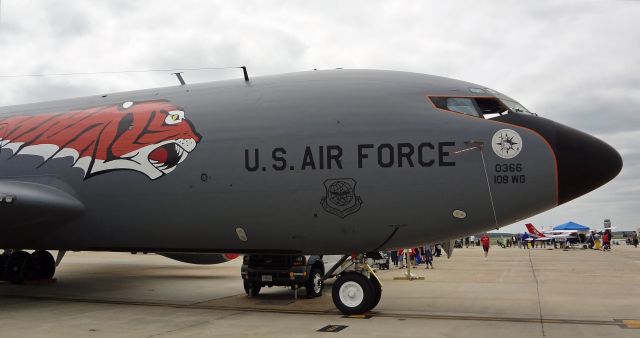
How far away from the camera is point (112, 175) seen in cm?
1330

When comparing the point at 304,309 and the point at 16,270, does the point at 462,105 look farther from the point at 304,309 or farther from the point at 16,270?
the point at 16,270

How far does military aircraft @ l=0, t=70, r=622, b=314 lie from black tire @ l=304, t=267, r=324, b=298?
3021 millimetres

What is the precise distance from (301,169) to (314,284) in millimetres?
5160

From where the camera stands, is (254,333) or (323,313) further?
→ (323,313)

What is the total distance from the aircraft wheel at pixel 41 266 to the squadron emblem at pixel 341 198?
42.9ft

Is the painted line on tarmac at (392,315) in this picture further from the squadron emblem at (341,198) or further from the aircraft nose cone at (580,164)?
the aircraft nose cone at (580,164)

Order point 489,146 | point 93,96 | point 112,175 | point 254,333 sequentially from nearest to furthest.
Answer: point 254,333, point 489,146, point 112,175, point 93,96

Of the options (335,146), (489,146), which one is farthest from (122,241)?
(489,146)

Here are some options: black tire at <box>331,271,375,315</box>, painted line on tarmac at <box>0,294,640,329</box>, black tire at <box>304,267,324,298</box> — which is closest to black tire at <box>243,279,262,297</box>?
black tire at <box>304,267,324,298</box>

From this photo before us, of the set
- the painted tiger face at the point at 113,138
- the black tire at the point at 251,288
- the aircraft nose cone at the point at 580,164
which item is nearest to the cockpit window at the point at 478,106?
the aircraft nose cone at the point at 580,164

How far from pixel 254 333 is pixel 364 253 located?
10.3 feet

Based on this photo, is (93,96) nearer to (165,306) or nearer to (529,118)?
(165,306)

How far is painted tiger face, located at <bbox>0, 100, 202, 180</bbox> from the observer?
12945mm

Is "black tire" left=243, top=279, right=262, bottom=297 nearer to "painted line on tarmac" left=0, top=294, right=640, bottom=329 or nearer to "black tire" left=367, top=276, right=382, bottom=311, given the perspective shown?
"painted line on tarmac" left=0, top=294, right=640, bottom=329
